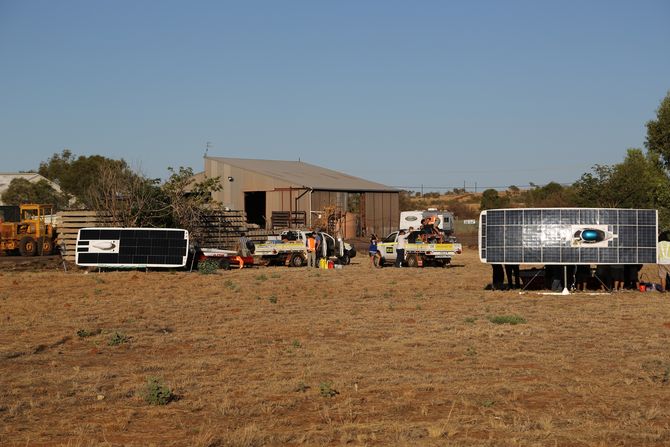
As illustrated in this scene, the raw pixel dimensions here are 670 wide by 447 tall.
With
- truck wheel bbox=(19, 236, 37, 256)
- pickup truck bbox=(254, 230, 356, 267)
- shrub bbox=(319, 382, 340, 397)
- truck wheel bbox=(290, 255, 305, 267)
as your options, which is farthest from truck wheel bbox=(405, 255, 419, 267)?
shrub bbox=(319, 382, 340, 397)

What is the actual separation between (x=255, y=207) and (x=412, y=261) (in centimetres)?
3127

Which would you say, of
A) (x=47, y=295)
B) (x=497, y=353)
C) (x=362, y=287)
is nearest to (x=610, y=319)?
(x=497, y=353)

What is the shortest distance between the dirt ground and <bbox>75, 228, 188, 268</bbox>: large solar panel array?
9674 millimetres

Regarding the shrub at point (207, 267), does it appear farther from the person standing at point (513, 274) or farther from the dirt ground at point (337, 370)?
the person standing at point (513, 274)

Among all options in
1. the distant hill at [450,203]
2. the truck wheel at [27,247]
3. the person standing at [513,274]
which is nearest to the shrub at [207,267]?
the person standing at [513,274]

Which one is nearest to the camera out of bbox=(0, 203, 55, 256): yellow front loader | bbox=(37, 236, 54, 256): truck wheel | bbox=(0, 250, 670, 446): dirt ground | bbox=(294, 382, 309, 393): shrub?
bbox=(0, 250, 670, 446): dirt ground

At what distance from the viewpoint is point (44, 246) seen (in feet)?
150

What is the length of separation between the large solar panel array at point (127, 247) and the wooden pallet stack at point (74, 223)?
8.27 m

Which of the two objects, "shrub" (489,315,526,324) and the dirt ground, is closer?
the dirt ground

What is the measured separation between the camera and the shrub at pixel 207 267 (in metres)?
33.6

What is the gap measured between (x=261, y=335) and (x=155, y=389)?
18.9ft

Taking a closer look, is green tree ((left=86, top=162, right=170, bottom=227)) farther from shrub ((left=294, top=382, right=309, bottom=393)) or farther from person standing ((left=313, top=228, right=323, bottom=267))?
shrub ((left=294, top=382, right=309, bottom=393))

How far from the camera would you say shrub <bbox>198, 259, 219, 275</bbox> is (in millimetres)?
33594

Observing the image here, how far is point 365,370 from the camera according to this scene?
1256 cm
